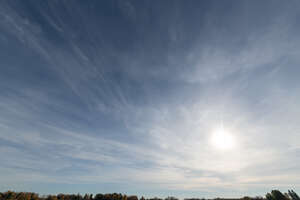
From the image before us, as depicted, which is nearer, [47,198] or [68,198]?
[47,198]

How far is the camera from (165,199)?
78.3 metres

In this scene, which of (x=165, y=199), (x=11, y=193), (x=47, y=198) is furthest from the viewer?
(x=165, y=199)

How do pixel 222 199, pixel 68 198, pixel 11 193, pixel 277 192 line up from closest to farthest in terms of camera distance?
pixel 277 192, pixel 11 193, pixel 68 198, pixel 222 199

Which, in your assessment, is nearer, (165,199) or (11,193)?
(11,193)

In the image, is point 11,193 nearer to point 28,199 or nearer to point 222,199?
point 28,199

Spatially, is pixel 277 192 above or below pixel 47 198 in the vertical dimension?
above

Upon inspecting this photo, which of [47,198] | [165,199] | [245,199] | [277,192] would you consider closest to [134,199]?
[165,199]

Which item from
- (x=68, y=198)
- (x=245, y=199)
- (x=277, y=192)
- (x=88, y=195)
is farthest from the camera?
(x=245, y=199)

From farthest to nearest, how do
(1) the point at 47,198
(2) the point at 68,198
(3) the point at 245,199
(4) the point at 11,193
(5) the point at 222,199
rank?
(5) the point at 222,199, (3) the point at 245,199, (2) the point at 68,198, (1) the point at 47,198, (4) the point at 11,193

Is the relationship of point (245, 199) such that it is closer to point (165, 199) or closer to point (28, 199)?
point (165, 199)

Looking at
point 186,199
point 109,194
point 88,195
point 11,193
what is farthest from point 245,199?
point 11,193

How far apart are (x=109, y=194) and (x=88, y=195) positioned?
8.23 meters

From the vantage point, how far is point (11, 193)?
136 ft

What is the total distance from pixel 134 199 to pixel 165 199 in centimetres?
2009
